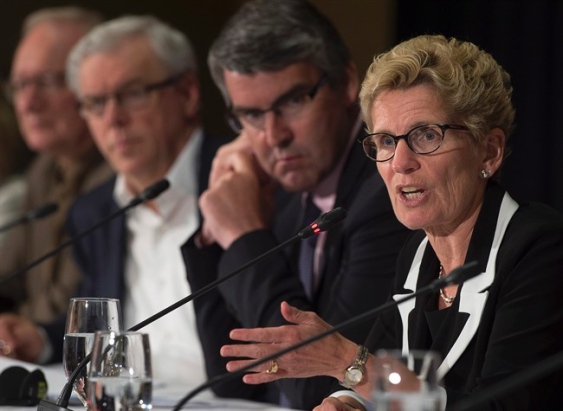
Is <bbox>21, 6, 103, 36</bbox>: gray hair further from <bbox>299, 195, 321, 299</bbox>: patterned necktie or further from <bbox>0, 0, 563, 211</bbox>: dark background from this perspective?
<bbox>299, 195, 321, 299</bbox>: patterned necktie

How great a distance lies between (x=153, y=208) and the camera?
159 inches

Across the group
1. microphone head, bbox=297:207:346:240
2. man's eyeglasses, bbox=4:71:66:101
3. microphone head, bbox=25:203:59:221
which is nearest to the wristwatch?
microphone head, bbox=297:207:346:240

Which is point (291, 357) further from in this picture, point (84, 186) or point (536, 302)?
point (84, 186)

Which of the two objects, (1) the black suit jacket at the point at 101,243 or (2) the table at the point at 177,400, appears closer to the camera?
(2) the table at the point at 177,400

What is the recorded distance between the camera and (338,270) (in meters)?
2.89

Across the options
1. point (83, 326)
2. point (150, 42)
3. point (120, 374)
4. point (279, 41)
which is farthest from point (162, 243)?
point (120, 374)

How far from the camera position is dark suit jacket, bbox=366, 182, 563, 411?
6.44 ft

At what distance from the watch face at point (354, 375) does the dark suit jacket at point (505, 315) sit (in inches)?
6.1

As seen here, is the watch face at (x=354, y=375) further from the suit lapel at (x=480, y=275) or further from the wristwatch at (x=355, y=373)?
the suit lapel at (x=480, y=275)

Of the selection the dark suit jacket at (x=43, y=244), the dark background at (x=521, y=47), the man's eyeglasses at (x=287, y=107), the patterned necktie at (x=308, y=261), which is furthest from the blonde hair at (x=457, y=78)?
the dark suit jacket at (x=43, y=244)

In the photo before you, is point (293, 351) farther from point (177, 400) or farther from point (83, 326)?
point (177, 400)

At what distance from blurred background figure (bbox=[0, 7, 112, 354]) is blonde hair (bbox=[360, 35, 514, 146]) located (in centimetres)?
311

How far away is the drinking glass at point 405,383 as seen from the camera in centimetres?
137

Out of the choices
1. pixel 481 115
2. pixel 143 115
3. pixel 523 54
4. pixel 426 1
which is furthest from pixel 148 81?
pixel 481 115
